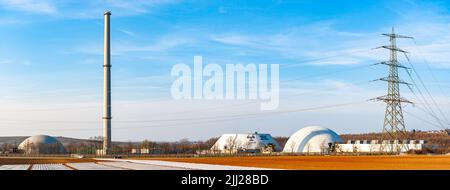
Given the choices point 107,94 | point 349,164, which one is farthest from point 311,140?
point 349,164

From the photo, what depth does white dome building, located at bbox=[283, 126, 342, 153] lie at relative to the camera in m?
186

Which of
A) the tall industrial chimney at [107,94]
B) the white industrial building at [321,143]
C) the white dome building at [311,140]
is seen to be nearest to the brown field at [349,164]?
the tall industrial chimney at [107,94]

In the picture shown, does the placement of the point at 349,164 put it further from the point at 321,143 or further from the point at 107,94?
the point at 321,143

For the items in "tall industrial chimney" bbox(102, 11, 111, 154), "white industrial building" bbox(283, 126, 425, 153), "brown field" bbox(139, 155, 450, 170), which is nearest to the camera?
"brown field" bbox(139, 155, 450, 170)

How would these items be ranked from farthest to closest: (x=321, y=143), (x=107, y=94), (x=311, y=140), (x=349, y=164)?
(x=311, y=140) < (x=321, y=143) < (x=107, y=94) < (x=349, y=164)

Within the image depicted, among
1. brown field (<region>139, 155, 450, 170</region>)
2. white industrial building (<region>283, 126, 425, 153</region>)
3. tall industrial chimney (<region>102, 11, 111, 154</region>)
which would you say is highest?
tall industrial chimney (<region>102, 11, 111, 154</region>)

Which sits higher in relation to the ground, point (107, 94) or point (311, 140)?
point (107, 94)

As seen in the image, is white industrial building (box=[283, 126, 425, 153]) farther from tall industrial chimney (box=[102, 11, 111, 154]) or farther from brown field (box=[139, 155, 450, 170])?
brown field (box=[139, 155, 450, 170])

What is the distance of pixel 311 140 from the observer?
19100cm

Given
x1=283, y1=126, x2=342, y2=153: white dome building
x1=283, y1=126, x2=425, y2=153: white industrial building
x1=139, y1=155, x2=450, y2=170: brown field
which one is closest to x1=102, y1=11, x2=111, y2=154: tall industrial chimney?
x1=139, y1=155, x2=450, y2=170: brown field

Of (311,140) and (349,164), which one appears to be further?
(311,140)
